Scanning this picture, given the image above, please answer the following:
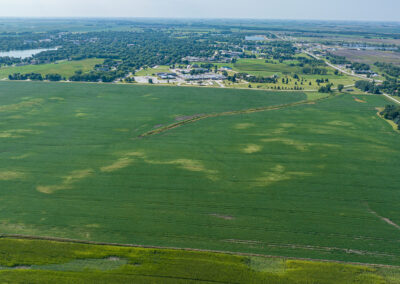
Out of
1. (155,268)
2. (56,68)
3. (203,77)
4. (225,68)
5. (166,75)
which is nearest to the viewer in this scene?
(155,268)

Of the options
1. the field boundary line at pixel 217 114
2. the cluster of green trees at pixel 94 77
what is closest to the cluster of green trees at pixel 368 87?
the field boundary line at pixel 217 114

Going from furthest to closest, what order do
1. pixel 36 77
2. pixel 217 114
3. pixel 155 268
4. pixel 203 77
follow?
pixel 203 77
pixel 36 77
pixel 217 114
pixel 155 268

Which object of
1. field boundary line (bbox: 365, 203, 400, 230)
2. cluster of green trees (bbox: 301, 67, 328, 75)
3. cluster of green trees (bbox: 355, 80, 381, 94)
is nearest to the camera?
field boundary line (bbox: 365, 203, 400, 230)

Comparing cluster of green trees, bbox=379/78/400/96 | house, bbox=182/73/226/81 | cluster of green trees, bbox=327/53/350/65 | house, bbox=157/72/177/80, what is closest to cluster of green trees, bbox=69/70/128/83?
house, bbox=157/72/177/80

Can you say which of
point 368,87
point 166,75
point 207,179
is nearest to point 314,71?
point 368,87

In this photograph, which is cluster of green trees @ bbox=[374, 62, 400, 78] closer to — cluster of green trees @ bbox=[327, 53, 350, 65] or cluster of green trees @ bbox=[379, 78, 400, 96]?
cluster of green trees @ bbox=[327, 53, 350, 65]

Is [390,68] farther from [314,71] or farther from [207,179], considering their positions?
[207,179]

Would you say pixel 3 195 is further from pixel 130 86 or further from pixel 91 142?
pixel 130 86
